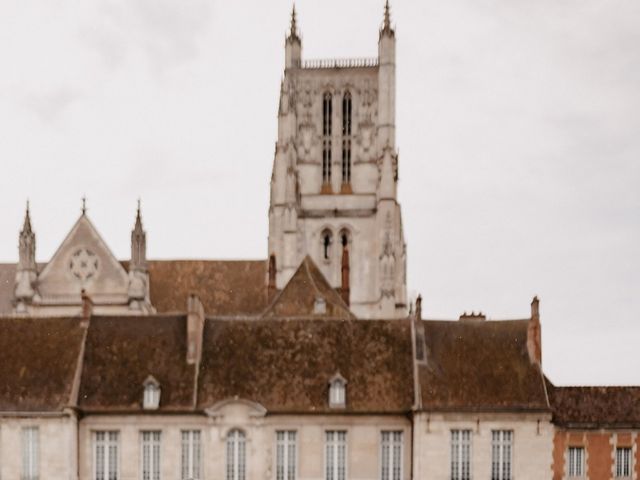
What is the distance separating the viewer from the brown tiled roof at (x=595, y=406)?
60.8 metres

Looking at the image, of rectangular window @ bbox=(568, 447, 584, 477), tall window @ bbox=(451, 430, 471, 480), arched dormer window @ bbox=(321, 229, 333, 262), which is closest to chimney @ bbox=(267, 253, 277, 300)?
arched dormer window @ bbox=(321, 229, 333, 262)

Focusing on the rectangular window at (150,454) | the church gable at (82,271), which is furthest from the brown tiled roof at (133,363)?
the church gable at (82,271)

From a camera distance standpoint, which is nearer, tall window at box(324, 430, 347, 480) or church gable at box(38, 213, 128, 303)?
tall window at box(324, 430, 347, 480)

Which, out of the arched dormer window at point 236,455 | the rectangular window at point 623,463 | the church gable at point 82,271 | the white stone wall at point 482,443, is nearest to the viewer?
the white stone wall at point 482,443

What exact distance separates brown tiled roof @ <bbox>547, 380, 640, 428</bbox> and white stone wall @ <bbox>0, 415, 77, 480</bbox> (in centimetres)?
2137

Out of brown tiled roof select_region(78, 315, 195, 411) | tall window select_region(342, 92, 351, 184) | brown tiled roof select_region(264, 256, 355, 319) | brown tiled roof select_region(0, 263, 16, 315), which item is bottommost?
brown tiled roof select_region(78, 315, 195, 411)

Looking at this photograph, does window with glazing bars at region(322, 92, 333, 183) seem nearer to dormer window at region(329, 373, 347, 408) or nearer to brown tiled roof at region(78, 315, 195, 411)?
brown tiled roof at region(78, 315, 195, 411)

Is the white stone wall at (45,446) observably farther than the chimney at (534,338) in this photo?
No

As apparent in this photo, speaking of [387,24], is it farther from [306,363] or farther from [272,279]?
[306,363]

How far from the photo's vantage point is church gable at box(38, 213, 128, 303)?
87.8m

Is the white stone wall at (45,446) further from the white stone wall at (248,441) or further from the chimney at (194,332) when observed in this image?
the chimney at (194,332)

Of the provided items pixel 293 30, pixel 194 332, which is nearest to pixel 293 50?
pixel 293 30

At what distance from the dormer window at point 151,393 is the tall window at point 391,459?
33.5 feet

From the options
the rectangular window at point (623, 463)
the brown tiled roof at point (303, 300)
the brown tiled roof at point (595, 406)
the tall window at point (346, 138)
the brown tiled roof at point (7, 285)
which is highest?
the tall window at point (346, 138)
